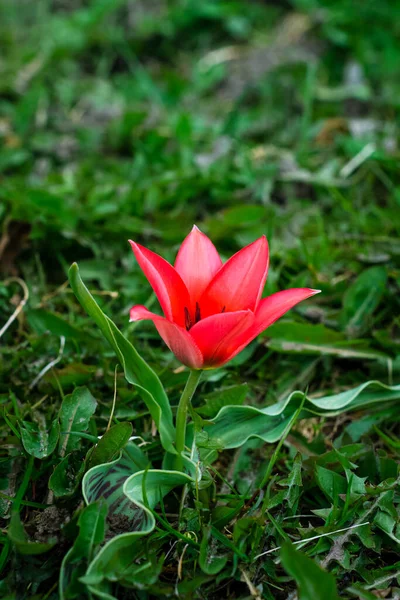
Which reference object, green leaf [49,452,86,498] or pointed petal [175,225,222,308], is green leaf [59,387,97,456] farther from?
pointed petal [175,225,222,308]

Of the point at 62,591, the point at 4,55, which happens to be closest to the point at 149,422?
the point at 62,591

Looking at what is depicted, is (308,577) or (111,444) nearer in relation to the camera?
(308,577)

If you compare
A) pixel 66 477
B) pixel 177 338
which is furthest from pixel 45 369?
pixel 177 338

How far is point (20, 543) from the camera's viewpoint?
1.18 m

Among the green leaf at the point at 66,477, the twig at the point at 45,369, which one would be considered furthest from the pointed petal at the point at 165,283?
the twig at the point at 45,369

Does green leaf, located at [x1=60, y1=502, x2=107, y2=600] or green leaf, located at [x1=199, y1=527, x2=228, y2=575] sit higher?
green leaf, located at [x1=60, y1=502, x2=107, y2=600]

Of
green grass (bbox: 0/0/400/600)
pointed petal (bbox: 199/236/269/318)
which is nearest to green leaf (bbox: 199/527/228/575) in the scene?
green grass (bbox: 0/0/400/600)

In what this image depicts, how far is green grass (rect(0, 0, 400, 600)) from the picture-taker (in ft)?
4.28

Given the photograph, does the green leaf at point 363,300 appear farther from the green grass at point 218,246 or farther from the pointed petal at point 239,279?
the pointed petal at point 239,279

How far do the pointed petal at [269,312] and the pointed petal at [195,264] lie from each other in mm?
162

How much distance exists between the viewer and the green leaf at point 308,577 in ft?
3.64

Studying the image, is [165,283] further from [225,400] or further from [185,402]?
[225,400]

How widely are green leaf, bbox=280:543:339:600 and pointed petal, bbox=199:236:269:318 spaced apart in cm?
48

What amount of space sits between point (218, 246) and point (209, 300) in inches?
38.2
